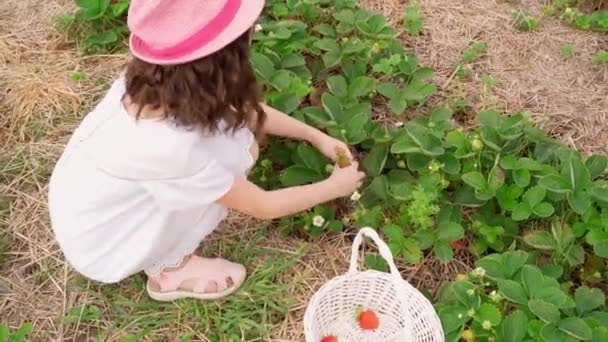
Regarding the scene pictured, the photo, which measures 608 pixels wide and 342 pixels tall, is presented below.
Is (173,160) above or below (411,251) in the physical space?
above

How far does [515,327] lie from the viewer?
207 cm

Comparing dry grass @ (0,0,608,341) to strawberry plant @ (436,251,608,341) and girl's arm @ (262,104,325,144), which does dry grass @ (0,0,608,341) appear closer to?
strawberry plant @ (436,251,608,341)

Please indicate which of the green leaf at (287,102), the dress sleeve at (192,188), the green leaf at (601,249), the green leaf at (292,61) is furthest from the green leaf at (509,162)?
the dress sleeve at (192,188)

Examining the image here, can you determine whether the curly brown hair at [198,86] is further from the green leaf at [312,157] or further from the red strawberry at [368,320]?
the red strawberry at [368,320]

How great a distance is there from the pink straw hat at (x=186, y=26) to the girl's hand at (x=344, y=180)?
632 mm

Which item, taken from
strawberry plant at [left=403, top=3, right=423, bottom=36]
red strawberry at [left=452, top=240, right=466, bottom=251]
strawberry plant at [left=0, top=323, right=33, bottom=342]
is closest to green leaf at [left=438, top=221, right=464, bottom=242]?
red strawberry at [left=452, top=240, right=466, bottom=251]

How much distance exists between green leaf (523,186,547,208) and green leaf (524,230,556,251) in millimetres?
90

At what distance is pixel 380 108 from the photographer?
2.83 metres

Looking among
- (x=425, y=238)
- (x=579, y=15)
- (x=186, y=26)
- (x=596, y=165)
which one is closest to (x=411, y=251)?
(x=425, y=238)

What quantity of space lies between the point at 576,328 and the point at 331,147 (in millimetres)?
862

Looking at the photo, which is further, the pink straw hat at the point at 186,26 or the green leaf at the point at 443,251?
the green leaf at the point at 443,251

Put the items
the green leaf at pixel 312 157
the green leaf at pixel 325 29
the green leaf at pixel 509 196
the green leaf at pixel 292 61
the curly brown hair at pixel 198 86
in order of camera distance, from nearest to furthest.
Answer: the curly brown hair at pixel 198 86, the green leaf at pixel 509 196, the green leaf at pixel 312 157, the green leaf at pixel 292 61, the green leaf at pixel 325 29

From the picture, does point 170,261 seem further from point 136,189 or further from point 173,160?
point 173,160

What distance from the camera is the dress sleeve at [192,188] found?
194 cm
